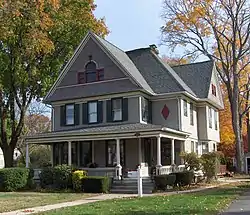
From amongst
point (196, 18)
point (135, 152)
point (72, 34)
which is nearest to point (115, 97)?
point (135, 152)

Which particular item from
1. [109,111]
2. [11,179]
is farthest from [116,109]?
[11,179]

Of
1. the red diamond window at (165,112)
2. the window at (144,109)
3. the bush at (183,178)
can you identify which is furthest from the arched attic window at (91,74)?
the bush at (183,178)

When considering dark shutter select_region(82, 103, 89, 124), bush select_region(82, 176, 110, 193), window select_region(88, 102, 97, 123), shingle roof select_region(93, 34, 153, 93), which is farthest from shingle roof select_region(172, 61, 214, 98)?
bush select_region(82, 176, 110, 193)

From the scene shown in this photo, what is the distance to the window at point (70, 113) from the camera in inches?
1163

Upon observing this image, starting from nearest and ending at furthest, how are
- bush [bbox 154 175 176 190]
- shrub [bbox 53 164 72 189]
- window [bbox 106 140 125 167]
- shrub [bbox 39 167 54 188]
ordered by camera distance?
bush [bbox 154 175 176 190] → shrub [bbox 53 164 72 189] → shrub [bbox 39 167 54 188] → window [bbox 106 140 125 167]

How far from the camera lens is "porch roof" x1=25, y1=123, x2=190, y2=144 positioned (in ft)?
79.2

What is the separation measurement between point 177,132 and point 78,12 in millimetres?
14992

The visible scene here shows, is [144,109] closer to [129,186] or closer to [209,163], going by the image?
[209,163]

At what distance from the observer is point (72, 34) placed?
3481 cm

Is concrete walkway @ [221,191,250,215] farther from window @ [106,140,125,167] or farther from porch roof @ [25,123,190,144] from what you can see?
window @ [106,140,125,167]

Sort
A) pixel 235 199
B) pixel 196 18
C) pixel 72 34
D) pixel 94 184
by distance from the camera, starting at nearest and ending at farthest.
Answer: pixel 235 199
pixel 94 184
pixel 72 34
pixel 196 18

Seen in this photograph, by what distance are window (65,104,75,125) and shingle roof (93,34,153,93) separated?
15.7ft

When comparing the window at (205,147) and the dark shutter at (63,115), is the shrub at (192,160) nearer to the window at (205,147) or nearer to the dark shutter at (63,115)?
the window at (205,147)

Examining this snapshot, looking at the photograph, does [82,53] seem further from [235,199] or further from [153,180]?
[235,199]
